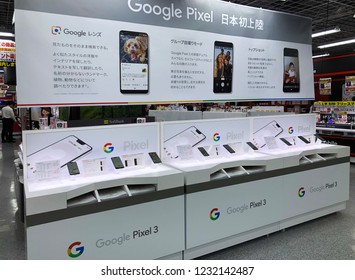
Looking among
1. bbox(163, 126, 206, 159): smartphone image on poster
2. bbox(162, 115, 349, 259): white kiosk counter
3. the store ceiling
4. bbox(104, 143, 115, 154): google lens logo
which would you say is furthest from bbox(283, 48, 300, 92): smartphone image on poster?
the store ceiling

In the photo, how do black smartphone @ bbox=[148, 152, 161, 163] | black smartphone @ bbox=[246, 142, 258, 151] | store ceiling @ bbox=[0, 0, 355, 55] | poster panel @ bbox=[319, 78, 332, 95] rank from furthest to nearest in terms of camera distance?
poster panel @ bbox=[319, 78, 332, 95] < store ceiling @ bbox=[0, 0, 355, 55] < black smartphone @ bbox=[246, 142, 258, 151] < black smartphone @ bbox=[148, 152, 161, 163]

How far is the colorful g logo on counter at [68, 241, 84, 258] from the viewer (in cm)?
199

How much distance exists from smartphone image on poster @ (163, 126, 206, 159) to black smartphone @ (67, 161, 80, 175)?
2.78ft

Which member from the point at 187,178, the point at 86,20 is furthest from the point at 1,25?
the point at 187,178

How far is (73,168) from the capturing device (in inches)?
90.1

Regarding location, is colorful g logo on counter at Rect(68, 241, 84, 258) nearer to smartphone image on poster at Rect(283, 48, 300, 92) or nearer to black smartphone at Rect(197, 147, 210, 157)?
black smartphone at Rect(197, 147, 210, 157)

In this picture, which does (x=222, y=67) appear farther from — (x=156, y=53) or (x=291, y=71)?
(x=291, y=71)

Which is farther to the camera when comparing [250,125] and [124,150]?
[250,125]

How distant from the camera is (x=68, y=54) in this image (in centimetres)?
238

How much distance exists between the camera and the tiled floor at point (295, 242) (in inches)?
107

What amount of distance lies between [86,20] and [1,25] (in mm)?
13460

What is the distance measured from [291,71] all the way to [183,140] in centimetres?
186
